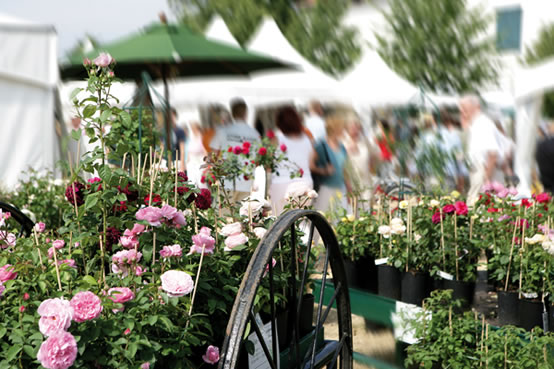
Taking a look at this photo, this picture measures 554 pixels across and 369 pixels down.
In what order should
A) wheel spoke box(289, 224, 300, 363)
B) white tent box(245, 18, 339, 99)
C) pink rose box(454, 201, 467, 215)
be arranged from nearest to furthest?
1. wheel spoke box(289, 224, 300, 363)
2. pink rose box(454, 201, 467, 215)
3. white tent box(245, 18, 339, 99)

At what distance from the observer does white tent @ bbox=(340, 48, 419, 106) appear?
8.84m

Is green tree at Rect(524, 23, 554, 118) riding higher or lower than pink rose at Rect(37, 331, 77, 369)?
higher

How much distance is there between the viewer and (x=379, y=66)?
9.04 m

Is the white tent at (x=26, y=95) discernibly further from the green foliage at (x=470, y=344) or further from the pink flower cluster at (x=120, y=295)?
the pink flower cluster at (x=120, y=295)

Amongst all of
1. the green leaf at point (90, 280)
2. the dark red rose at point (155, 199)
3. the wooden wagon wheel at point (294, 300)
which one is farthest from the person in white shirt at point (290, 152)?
the green leaf at point (90, 280)

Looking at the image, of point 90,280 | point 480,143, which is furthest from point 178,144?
point 90,280

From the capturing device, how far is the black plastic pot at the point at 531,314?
9.43 feet

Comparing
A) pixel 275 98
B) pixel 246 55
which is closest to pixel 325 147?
Result: pixel 246 55

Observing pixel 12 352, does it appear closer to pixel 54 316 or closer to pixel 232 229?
pixel 54 316

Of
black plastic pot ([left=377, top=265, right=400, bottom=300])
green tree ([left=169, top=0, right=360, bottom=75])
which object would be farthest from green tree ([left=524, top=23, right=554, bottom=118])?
black plastic pot ([left=377, top=265, right=400, bottom=300])

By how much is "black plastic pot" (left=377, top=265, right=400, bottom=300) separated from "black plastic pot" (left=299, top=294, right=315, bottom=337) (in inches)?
42.3

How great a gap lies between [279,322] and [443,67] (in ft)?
50.3

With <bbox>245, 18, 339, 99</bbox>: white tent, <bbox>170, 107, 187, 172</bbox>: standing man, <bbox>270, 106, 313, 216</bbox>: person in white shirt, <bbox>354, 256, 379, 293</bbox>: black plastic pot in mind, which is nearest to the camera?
<bbox>354, 256, 379, 293</bbox>: black plastic pot

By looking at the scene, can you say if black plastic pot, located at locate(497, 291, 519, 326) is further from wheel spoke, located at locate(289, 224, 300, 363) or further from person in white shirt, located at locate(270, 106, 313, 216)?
person in white shirt, located at locate(270, 106, 313, 216)
